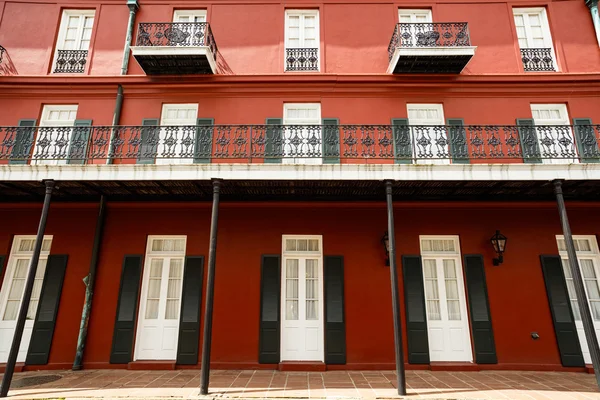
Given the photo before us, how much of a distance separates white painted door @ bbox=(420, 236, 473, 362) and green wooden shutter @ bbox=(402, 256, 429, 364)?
0.72ft

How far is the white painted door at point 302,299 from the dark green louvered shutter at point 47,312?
17.0 ft

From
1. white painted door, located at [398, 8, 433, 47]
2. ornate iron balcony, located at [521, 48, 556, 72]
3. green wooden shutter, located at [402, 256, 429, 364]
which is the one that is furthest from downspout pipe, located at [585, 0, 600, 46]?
green wooden shutter, located at [402, 256, 429, 364]

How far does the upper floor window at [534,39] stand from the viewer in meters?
9.51

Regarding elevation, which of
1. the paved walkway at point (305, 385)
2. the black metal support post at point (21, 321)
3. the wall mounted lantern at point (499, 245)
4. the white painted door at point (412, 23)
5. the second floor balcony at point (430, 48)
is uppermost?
the white painted door at point (412, 23)

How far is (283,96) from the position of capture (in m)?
9.28

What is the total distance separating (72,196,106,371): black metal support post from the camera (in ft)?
25.1

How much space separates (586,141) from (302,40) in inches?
293

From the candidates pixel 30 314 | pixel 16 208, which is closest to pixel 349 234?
pixel 30 314

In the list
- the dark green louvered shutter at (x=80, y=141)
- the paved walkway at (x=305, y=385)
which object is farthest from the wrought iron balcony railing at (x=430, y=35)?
the dark green louvered shutter at (x=80, y=141)

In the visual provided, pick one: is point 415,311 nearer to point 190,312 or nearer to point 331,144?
point 331,144

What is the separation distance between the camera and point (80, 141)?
7.94 m

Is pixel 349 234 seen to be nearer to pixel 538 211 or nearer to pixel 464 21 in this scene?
pixel 538 211

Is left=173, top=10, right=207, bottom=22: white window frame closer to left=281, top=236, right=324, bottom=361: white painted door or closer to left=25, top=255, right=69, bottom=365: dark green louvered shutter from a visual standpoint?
left=281, top=236, right=324, bottom=361: white painted door

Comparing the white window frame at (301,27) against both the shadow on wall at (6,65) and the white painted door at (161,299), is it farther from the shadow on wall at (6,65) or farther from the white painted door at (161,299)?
the shadow on wall at (6,65)
